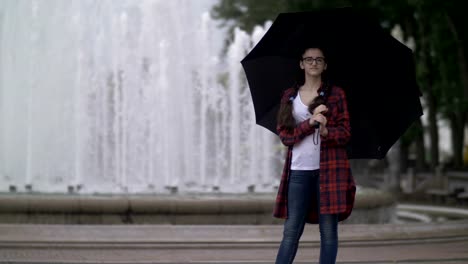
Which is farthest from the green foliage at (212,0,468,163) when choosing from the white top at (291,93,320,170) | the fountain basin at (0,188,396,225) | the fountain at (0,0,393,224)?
the white top at (291,93,320,170)

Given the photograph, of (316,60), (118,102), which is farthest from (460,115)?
(316,60)

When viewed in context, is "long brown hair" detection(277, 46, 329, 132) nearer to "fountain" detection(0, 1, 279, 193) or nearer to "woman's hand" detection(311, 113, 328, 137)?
"woman's hand" detection(311, 113, 328, 137)

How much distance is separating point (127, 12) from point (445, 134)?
68.8 metres

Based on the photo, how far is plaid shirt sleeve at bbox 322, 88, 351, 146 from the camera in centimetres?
535

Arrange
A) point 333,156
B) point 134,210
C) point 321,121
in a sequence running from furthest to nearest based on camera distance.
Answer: point 134,210, point 333,156, point 321,121

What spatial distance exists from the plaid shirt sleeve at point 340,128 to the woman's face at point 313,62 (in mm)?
180

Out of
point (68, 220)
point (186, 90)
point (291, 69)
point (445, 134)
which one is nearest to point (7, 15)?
point (186, 90)

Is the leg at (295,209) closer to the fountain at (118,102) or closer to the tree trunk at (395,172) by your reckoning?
the fountain at (118,102)

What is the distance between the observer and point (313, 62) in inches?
219

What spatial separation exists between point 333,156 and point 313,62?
61 cm

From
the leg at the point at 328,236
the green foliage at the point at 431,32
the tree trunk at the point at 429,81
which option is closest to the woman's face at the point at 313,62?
the leg at the point at 328,236

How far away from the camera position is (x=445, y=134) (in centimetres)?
8575

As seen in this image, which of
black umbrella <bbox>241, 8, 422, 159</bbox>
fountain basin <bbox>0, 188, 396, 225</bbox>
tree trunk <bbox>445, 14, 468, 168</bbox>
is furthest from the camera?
tree trunk <bbox>445, 14, 468, 168</bbox>

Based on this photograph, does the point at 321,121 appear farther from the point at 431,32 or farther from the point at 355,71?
the point at 431,32
